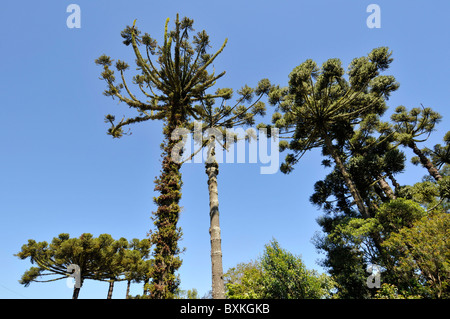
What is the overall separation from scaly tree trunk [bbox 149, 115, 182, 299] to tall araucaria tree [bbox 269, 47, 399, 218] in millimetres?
9831

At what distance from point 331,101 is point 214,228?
14.8 metres

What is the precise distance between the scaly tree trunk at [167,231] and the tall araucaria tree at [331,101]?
32.3ft

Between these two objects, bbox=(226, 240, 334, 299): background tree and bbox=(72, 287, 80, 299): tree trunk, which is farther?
bbox=(72, 287, 80, 299): tree trunk

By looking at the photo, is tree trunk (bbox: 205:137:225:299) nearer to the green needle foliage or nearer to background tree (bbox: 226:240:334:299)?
background tree (bbox: 226:240:334:299)

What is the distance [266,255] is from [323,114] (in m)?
10.8

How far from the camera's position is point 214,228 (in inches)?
325

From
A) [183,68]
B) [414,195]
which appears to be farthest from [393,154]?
[183,68]

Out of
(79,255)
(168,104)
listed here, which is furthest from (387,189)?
(79,255)

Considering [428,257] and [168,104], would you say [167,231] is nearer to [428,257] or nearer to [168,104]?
[168,104]

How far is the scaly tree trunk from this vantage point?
6.53 m

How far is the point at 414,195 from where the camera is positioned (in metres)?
15.5

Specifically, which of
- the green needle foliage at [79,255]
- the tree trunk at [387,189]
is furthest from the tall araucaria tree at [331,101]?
the green needle foliage at [79,255]

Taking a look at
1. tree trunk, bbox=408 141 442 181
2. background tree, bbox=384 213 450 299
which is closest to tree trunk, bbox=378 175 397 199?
background tree, bbox=384 213 450 299
